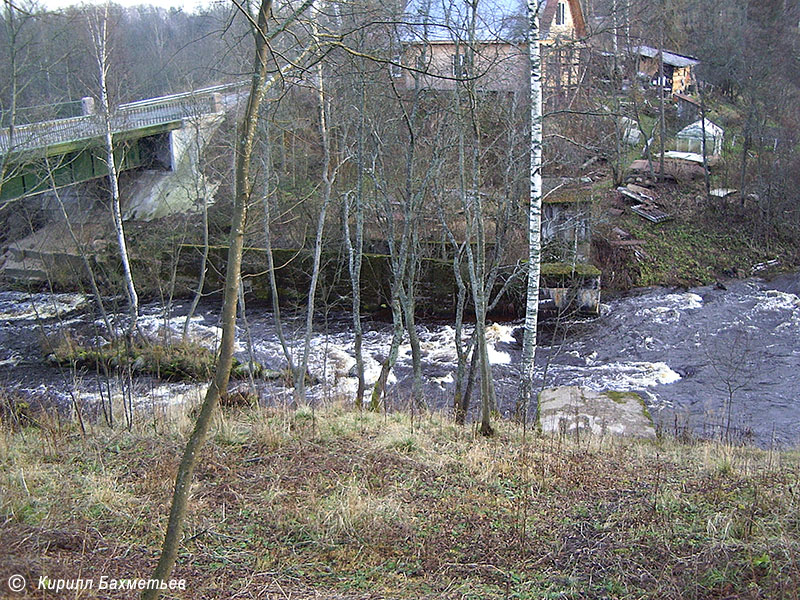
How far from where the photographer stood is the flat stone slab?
9.97 m

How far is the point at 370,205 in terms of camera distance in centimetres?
1453

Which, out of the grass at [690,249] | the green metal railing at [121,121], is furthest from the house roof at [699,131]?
the green metal railing at [121,121]

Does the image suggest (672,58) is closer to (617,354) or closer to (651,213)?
(651,213)

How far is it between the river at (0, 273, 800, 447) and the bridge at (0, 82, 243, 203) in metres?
3.35

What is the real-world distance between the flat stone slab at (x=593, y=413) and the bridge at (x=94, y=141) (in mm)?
7838

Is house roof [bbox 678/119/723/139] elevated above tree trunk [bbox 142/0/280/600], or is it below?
above

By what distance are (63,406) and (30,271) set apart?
465 inches

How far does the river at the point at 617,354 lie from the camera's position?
13.1 metres

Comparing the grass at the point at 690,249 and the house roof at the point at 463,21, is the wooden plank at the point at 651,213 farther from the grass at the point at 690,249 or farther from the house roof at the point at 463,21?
the house roof at the point at 463,21

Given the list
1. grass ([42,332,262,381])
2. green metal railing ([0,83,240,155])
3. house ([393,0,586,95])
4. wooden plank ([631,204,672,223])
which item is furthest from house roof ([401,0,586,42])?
wooden plank ([631,204,672,223])

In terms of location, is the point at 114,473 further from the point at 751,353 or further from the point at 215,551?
the point at 751,353

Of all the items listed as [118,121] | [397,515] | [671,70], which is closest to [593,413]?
[397,515]

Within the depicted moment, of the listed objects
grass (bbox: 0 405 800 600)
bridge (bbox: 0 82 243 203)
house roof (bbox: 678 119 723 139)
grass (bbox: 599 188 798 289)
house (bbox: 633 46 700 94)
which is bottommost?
grass (bbox: 0 405 800 600)

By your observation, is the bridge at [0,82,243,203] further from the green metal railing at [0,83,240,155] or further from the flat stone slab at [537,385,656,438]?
the flat stone slab at [537,385,656,438]
